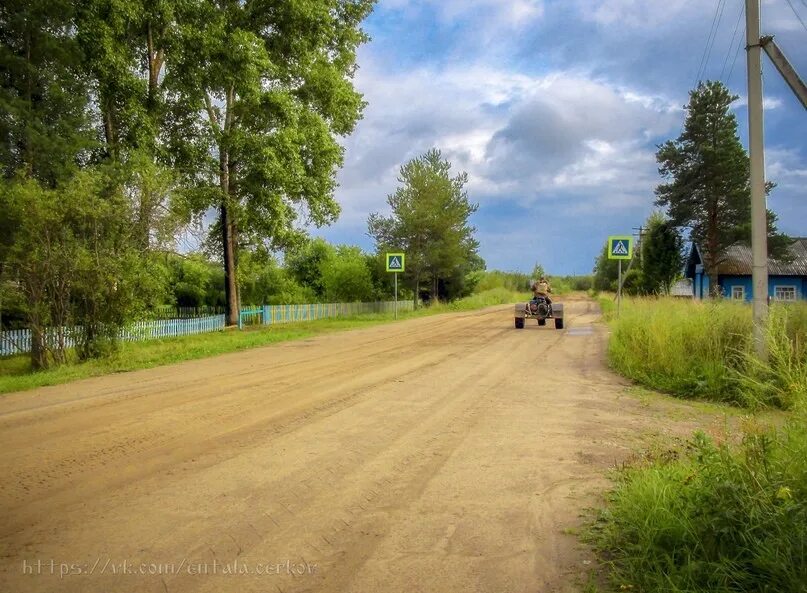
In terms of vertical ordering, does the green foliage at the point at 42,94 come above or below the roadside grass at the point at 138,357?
above

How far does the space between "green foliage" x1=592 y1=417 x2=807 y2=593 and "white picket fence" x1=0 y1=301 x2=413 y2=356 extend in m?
14.5

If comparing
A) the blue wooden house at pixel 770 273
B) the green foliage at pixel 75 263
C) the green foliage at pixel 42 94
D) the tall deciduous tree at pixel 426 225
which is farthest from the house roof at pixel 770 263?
the green foliage at pixel 42 94

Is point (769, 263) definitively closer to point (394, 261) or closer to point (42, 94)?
point (394, 261)

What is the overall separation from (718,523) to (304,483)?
331cm

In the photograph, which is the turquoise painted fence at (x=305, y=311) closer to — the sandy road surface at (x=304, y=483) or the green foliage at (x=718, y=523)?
the sandy road surface at (x=304, y=483)

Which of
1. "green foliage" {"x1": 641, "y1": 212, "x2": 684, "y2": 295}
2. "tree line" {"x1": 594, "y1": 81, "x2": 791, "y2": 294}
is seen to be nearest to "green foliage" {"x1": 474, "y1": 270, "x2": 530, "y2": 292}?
"green foliage" {"x1": 641, "y1": 212, "x2": 684, "y2": 295}

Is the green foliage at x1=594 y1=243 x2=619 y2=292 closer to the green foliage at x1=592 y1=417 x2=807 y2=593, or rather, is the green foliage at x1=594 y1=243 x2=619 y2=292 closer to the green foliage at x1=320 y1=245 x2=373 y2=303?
the green foliage at x1=320 y1=245 x2=373 y2=303

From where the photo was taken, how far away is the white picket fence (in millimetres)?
16017

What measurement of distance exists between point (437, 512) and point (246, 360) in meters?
11.2

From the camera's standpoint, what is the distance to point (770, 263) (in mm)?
39125

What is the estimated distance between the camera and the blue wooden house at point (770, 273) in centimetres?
3953

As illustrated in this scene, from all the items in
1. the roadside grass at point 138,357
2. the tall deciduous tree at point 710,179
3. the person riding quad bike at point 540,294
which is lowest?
the roadside grass at point 138,357

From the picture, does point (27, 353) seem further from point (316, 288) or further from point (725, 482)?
point (316, 288)

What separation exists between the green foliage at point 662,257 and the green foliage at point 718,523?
124 ft
